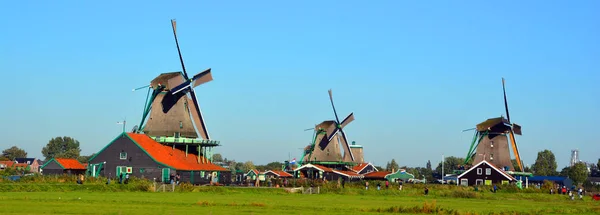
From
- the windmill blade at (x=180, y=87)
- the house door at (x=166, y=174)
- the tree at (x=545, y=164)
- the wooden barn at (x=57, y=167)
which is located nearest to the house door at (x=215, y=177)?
the house door at (x=166, y=174)

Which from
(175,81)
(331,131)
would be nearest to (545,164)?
(331,131)

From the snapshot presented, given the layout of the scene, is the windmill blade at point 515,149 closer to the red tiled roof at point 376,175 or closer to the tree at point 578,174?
the red tiled roof at point 376,175

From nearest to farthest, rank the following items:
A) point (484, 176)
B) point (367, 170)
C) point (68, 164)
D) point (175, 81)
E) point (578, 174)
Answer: point (68, 164) → point (175, 81) → point (484, 176) → point (367, 170) → point (578, 174)

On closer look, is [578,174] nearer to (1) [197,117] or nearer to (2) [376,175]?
(2) [376,175]

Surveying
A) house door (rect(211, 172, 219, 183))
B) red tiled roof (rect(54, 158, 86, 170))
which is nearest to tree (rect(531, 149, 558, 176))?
house door (rect(211, 172, 219, 183))

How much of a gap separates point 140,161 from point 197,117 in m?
10.4

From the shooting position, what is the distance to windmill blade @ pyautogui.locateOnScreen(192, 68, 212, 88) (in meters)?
84.7

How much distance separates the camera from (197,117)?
8494 cm

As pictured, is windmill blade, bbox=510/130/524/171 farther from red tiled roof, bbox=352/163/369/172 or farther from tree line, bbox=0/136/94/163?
tree line, bbox=0/136/94/163

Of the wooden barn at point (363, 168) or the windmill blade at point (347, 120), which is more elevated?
the windmill blade at point (347, 120)

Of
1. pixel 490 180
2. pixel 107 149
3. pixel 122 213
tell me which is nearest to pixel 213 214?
pixel 122 213

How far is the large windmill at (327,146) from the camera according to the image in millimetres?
113475

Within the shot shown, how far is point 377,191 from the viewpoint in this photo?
2633 inches

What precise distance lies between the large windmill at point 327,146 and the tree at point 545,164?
201ft
